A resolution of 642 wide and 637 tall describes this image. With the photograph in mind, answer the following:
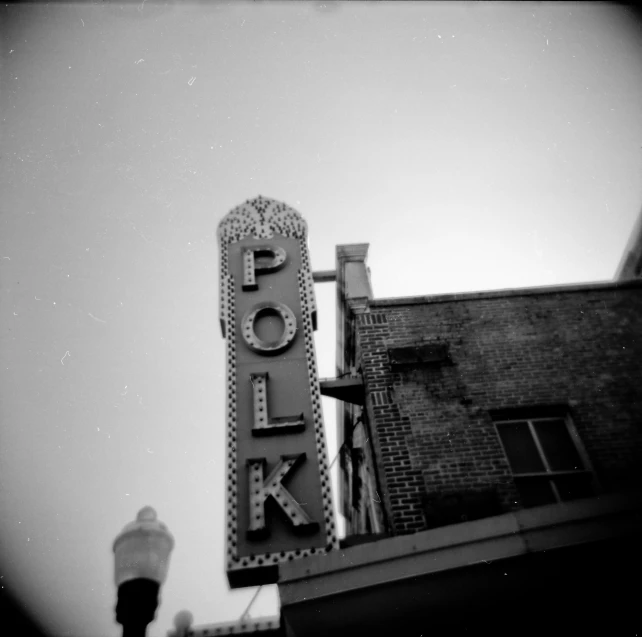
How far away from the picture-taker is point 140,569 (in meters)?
4.36

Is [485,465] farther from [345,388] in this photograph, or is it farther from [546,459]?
[345,388]

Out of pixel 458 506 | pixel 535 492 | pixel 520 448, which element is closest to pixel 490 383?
pixel 520 448

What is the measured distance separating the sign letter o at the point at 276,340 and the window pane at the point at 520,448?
335cm

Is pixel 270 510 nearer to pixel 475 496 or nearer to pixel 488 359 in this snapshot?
pixel 475 496

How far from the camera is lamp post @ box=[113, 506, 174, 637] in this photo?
424cm

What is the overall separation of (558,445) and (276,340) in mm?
4310

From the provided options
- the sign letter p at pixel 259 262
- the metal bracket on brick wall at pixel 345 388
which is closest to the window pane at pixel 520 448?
the metal bracket on brick wall at pixel 345 388

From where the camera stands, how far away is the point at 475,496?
701 cm

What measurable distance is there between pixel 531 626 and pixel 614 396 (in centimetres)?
416

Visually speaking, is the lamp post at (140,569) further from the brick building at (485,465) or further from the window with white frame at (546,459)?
the window with white frame at (546,459)

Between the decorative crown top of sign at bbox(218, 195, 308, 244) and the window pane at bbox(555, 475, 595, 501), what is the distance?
18.8 feet

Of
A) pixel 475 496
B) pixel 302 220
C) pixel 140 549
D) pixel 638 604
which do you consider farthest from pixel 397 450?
pixel 302 220

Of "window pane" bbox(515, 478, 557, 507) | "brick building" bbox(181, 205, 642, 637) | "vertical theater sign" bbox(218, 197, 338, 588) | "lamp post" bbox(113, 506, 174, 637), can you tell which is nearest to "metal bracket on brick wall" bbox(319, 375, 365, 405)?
"brick building" bbox(181, 205, 642, 637)

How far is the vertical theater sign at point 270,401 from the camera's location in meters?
6.34
